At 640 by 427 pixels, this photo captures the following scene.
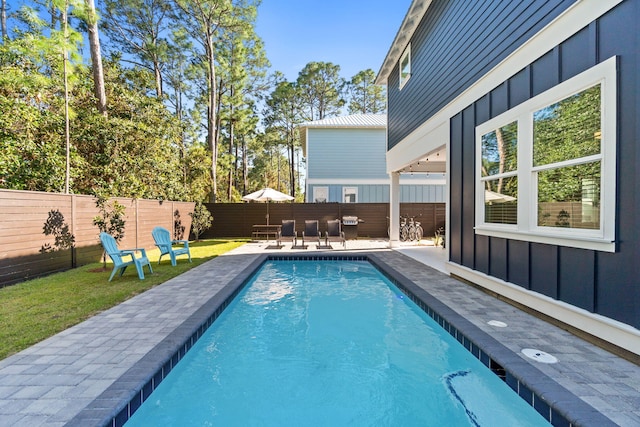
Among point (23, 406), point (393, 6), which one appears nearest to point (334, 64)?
point (393, 6)

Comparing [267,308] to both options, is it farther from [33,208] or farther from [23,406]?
[33,208]

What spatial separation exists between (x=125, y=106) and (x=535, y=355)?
12770mm

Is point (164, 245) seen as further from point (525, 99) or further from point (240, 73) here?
point (240, 73)

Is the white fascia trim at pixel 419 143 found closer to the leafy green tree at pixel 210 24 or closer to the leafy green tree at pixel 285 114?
the leafy green tree at pixel 210 24

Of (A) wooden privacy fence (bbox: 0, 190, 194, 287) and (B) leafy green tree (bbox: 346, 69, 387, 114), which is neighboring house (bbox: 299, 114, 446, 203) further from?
(B) leafy green tree (bbox: 346, 69, 387, 114)

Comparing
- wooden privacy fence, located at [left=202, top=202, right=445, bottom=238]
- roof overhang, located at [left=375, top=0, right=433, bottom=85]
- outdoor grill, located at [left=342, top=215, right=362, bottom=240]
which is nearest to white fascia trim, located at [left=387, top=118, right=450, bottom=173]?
roof overhang, located at [left=375, top=0, right=433, bottom=85]

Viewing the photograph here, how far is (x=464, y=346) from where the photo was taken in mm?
3211

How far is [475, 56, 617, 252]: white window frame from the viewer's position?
278cm

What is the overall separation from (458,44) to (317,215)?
29.7ft

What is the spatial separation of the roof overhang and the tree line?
301 inches

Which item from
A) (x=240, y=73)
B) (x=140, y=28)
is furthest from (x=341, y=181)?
(x=140, y=28)

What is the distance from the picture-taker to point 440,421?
241 centimetres

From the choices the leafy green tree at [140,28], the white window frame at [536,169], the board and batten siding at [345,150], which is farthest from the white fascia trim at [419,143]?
the leafy green tree at [140,28]

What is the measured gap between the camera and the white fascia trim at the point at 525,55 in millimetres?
3051
